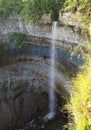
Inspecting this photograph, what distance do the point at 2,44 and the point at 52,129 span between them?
2981mm

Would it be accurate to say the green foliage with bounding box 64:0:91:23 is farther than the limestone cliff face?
No

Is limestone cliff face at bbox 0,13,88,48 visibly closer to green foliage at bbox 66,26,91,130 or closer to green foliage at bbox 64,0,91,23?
green foliage at bbox 64,0,91,23

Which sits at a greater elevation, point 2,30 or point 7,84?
point 2,30

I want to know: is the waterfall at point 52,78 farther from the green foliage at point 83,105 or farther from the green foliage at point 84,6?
the green foliage at point 83,105

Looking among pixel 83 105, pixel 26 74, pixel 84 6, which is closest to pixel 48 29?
pixel 26 74

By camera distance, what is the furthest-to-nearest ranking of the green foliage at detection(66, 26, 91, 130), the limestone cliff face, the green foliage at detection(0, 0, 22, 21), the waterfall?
the green foliage at detection(0, 0, 22, 21)
the waterfall
the limestone cliff face
the green foliage at detection(66, 26, 91, 130)

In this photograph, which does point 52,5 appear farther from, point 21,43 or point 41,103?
point 41,103

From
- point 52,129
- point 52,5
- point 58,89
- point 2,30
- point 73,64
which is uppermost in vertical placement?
point 52,5

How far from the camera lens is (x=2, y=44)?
32.6 feet

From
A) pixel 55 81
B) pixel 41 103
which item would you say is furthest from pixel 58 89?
pixel 41 103

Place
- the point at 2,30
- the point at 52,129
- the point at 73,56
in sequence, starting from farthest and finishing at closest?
the point at 2,30, the point at 52,129, the point at 73,56

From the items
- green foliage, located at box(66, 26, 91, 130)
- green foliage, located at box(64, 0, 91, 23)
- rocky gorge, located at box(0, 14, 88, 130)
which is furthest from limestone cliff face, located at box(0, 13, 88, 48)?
green foliage, located at box(66, 26, 91, 130)

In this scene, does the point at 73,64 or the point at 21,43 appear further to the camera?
the point at 21,43

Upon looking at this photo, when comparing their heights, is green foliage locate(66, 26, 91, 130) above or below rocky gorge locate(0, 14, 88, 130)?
above
